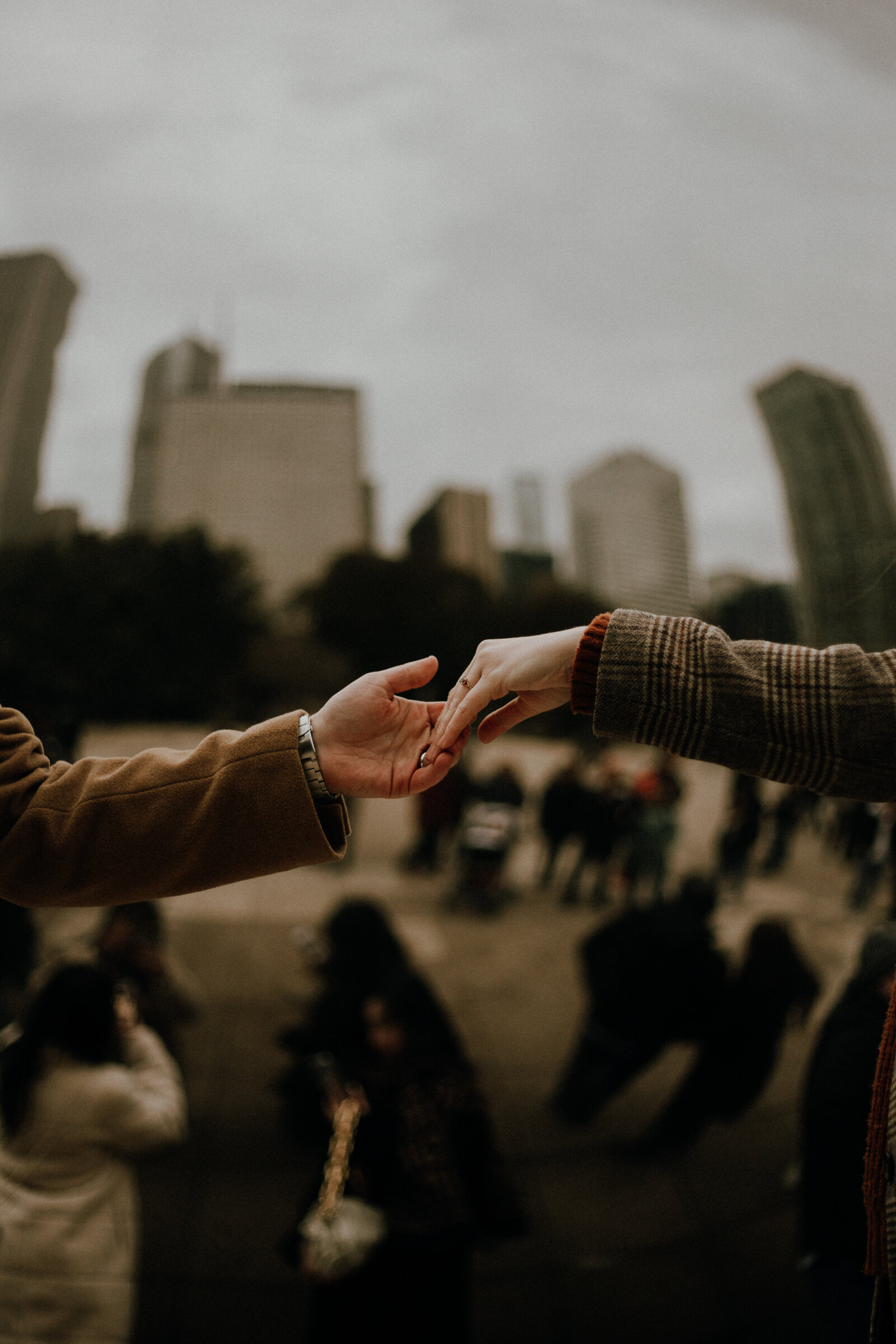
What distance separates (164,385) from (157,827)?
2931 mm

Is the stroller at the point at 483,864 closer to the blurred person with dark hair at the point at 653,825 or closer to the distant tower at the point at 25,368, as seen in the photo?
the blurred person with dark hair at the point at 653,825

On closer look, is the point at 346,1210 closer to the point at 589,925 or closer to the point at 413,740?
the point at 413,740

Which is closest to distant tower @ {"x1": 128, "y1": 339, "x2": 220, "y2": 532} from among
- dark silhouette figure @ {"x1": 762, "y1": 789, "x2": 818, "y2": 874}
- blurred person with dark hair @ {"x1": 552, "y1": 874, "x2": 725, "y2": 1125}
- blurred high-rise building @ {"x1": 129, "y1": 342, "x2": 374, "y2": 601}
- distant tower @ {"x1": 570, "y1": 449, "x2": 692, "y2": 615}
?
blurred high-rise building @ {"x1": 129, "y1": 342, "x2": 374, "y2": 601}

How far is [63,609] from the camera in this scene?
3002 millimetres

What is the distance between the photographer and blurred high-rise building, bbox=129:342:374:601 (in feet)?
11.0

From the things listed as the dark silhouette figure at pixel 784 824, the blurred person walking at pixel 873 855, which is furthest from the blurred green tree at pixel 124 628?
the dark silhouette figure at pixel 784 824

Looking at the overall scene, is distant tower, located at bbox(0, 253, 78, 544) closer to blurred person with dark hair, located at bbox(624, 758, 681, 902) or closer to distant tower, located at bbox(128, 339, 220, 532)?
distant tower, located at bbox(128, 339, 220, 532)

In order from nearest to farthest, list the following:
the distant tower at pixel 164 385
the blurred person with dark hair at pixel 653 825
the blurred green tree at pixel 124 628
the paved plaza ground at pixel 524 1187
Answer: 1. the paved plaza ground at pixel 524 1187
2. the blurred green tree at pixel 124 628
3. the distant tower at pixel 164 385
4. the blurred person with dark hair at pixel 653 825

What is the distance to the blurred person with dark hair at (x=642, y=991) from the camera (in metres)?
3.18

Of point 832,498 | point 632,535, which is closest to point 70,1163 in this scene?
point 632,535

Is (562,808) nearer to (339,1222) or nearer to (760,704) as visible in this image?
(339,1222)

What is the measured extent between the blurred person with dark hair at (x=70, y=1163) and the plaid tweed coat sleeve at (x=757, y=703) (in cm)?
179

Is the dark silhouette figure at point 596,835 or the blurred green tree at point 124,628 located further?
the dark silhouette figure at point 596,835

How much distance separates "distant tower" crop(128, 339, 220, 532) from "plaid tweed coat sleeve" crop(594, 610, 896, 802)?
9.74 feet
